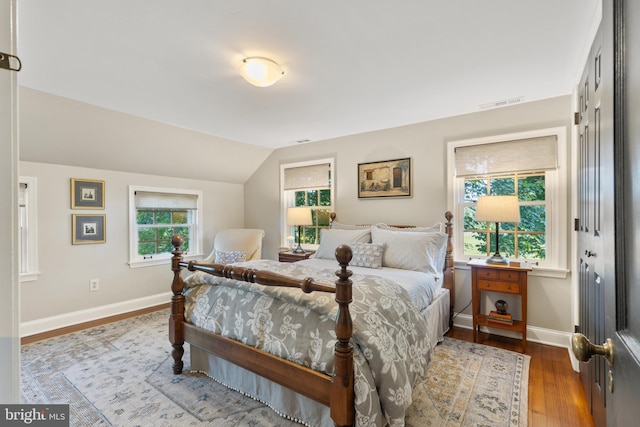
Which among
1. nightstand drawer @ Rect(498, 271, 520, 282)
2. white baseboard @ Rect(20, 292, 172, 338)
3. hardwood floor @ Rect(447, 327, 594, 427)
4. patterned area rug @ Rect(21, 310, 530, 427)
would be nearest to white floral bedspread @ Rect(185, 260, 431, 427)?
patterned area rug @ Rect(21, 310, 530, 427)

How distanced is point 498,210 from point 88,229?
456cm

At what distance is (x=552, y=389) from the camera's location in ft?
7.07

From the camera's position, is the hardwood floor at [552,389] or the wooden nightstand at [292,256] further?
the wooden nightstand at [292,256]

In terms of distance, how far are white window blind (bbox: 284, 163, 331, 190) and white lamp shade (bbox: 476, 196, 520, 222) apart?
2.13 metres

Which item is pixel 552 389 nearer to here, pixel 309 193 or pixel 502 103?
pixel 502 103

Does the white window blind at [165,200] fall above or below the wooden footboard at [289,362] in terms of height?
above

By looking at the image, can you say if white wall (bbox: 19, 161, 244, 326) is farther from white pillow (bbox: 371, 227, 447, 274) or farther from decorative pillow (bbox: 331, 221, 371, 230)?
white pillow (bbox: 371, 227, 447, 274)

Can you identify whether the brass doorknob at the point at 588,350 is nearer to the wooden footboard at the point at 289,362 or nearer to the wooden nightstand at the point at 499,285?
the wooden footboard at the point at 289,362

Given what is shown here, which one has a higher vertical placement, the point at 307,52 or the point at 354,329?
the point at 307,52

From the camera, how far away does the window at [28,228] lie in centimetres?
315

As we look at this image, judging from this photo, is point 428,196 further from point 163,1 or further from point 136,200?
point 136,200

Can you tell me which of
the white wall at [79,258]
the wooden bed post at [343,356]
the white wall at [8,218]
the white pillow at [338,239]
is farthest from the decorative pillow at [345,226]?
the white wall at [8,218]

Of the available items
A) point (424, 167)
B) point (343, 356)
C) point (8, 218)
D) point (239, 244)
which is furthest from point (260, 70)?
point (239, 244)

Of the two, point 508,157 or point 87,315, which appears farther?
point 87,315
